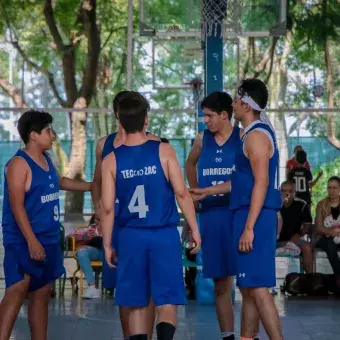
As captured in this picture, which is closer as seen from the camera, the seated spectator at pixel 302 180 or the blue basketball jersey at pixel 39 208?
the blue basketball jersey at pixel 39 208

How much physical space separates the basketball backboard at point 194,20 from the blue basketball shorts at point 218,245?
6902 mm

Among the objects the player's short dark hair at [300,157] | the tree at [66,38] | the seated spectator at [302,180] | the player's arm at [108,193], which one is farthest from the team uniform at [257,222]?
the tree at [66,38]

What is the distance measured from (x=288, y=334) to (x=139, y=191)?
331 cm

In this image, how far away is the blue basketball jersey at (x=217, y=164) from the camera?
877 cm

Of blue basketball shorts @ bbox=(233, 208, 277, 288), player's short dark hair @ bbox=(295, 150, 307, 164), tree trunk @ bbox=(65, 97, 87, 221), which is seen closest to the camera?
blue basketball shorts @ bbox=(233, 208, 277, 288)

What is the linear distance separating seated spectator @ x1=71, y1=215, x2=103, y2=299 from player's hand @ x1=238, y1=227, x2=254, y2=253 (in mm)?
5006

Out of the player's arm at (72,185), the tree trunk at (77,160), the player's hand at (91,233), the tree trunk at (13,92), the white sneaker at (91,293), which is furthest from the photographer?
the tree trunk at (13,92)

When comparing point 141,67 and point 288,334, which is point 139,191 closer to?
point 288,334

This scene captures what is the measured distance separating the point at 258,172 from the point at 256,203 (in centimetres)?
21

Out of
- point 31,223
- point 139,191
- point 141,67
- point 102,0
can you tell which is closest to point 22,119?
point 31,223

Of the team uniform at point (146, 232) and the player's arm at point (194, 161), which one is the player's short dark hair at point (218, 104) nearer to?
the player's arm at point (194, 161)

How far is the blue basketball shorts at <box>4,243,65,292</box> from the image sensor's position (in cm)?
784

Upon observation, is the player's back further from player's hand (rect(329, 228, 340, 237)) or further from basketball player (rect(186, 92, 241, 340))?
basketball player (rect(186, 92, 241, 340))

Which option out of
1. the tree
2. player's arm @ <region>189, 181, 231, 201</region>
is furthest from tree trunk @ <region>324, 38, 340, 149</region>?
player's arm @ <region>189, 181, 231, 201</region>
